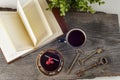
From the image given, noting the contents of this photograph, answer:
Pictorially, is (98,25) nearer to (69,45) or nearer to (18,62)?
(69,45)

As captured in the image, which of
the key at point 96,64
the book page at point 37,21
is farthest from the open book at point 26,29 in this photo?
the key at point 96,64

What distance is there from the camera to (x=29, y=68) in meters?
1.06

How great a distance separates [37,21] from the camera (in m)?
1.06

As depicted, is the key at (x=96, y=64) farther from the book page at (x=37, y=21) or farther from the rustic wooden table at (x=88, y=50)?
the book page at (x=37, y=21)

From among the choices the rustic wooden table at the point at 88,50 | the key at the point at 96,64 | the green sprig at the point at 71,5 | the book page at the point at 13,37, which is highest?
the green sprig at the point at 71,5

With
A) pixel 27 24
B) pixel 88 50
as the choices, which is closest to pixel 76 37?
pixel 88 50

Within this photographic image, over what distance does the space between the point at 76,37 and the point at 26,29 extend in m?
0.16

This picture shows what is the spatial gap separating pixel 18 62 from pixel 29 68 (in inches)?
1.6

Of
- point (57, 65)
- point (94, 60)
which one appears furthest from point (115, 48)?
point (57, 65)

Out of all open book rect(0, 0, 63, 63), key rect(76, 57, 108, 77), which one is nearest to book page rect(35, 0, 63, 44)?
open book rect(0, 0, 63, 63)

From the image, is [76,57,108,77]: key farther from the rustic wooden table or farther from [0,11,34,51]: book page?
[0,11,34,51]: book page

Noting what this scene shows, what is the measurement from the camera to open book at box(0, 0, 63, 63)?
1017 millimetres

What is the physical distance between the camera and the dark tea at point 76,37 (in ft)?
A: 3.44

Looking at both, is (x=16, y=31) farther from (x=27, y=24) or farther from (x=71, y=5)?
(x=71, y=5)
